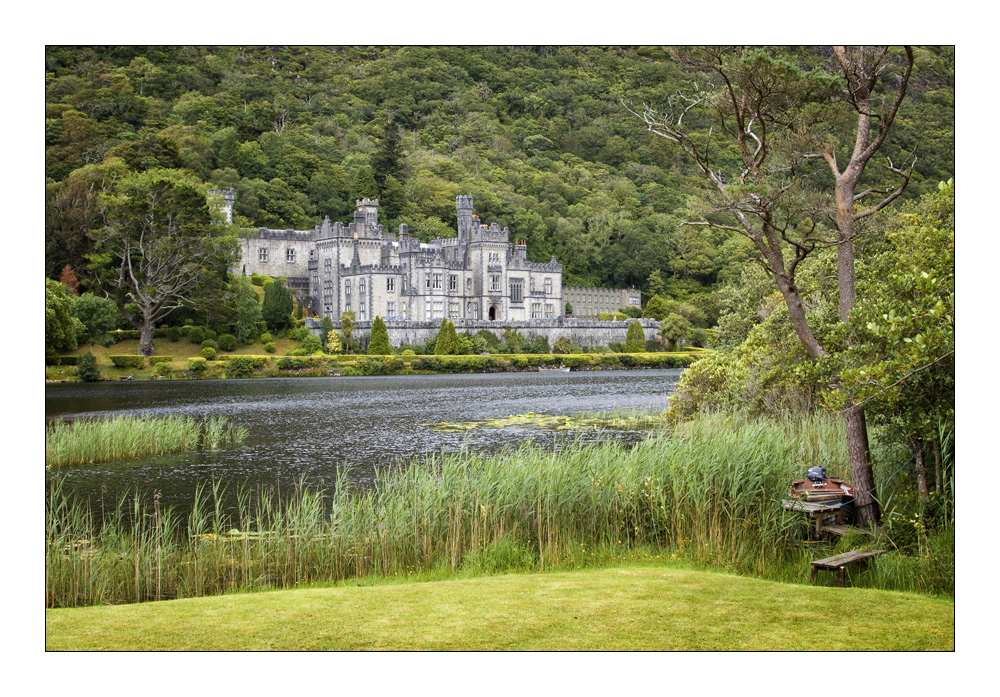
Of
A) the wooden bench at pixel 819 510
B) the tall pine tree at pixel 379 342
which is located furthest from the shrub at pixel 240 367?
the wooden bench at pixel 819 510

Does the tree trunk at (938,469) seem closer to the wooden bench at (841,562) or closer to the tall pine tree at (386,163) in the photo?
the wooden bench at (841,562)

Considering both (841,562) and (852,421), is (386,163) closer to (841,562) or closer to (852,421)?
(852,421)

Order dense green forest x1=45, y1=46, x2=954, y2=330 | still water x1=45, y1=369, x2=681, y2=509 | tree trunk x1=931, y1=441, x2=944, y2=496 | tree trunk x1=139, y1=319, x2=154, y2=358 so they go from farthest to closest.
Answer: tree trunk x1=139, y1=319, x2=154, y2=358
still water x1=45, y1=369, x2=681, y2=509
dense green forest x1=45, y1=46, x2=954, y2=330
tree trunk x1=931, y1=441, x2=944, y2=496

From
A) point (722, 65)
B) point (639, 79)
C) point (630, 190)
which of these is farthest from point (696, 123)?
point (630, 190)

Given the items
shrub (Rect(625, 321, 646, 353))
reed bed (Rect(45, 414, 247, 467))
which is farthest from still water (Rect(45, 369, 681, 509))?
shrub (Rect(625, 321, 646, 353))

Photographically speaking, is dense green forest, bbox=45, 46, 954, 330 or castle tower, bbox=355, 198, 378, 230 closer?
dense green forest, bbox=45, 46, 954, 330

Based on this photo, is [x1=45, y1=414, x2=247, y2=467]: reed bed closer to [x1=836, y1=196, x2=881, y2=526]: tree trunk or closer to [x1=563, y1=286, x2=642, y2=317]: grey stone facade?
[x1=836, y1=196, x2=881, y2=526]: tree trunk
